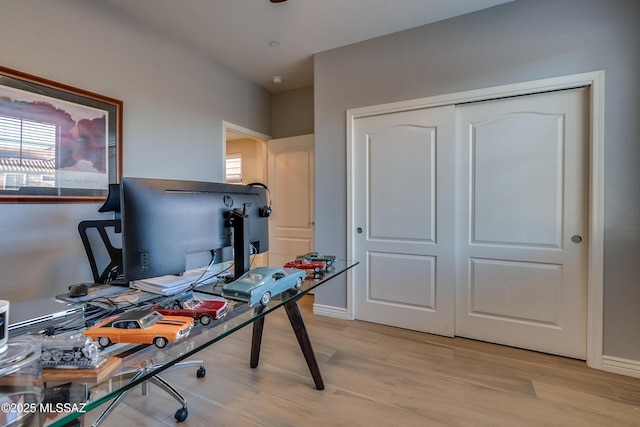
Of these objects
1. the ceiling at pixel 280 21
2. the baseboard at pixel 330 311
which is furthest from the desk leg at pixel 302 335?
the ceiling at pixel 280 21

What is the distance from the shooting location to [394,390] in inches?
67.7

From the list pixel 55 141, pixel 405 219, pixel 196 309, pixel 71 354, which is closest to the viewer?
pixel 71 354

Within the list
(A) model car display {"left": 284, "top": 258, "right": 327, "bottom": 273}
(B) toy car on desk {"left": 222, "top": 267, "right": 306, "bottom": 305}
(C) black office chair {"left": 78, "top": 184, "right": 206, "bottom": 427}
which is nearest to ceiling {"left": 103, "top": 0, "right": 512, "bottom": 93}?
(C) black office chair {"left": 78, "top": 184, "right": 206, "bottom": 427}

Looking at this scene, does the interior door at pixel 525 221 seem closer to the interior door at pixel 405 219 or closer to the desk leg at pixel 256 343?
the interior door at pixel 405 219

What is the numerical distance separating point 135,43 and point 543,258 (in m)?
3.68

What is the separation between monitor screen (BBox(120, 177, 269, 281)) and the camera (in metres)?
0.97

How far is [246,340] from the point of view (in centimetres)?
237

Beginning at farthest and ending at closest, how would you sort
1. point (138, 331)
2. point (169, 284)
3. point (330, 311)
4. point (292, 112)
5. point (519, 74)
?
point (292, 112)
point (330, 311)
point (519, 74)
point (169, 284)
point (138, 331)

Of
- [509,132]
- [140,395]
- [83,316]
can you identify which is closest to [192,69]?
[83,316]

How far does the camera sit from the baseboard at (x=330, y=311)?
2.82 m

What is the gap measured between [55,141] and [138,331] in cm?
187

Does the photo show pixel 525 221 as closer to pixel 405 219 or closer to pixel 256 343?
pixel 405 219

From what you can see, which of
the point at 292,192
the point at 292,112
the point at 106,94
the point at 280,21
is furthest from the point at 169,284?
the point at 292,112

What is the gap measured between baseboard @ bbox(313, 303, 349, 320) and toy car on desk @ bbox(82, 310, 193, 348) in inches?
86.4
